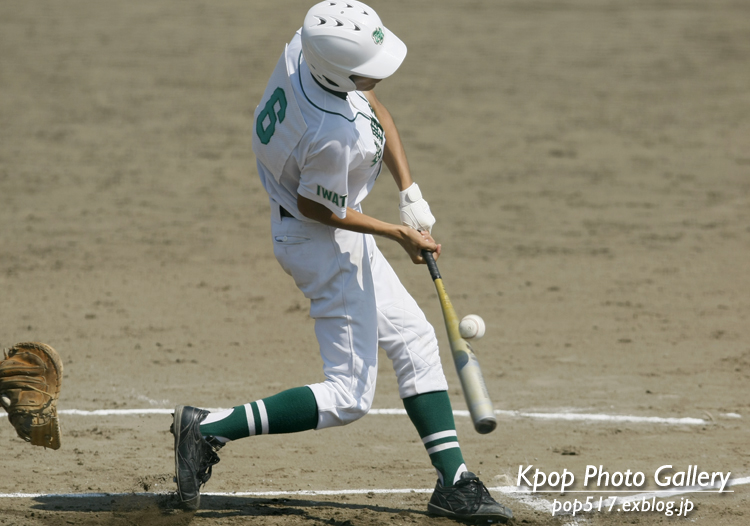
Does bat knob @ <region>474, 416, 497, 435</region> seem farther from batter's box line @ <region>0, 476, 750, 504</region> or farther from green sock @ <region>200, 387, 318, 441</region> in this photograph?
batter's box line @ <region>0, 476, 750, 504</region>

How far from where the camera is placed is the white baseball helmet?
3.35m

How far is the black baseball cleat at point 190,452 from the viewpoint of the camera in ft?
11.8

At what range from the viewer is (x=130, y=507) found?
3797 millimetres

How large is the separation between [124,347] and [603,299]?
3.52m

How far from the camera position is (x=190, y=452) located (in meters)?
3.61

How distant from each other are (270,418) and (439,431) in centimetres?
64

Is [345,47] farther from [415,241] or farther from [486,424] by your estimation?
[486,424]

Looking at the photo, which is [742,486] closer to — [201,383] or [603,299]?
Answer: [201,383]

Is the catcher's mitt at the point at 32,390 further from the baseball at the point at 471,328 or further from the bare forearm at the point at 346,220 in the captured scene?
the baseball at the point at 471,328

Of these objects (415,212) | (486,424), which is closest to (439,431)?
(486,424)

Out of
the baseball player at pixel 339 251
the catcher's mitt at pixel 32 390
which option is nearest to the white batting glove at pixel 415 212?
the baseball player at pixel 339 251

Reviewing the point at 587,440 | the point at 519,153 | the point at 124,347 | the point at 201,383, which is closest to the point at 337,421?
the point at 587,440

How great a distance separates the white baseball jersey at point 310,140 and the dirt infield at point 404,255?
4.09ft


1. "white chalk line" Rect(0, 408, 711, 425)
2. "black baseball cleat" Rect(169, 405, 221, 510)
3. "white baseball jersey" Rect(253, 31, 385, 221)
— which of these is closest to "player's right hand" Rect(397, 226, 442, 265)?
"white baseball jersey" Rect(253, 31, 385, 221)
